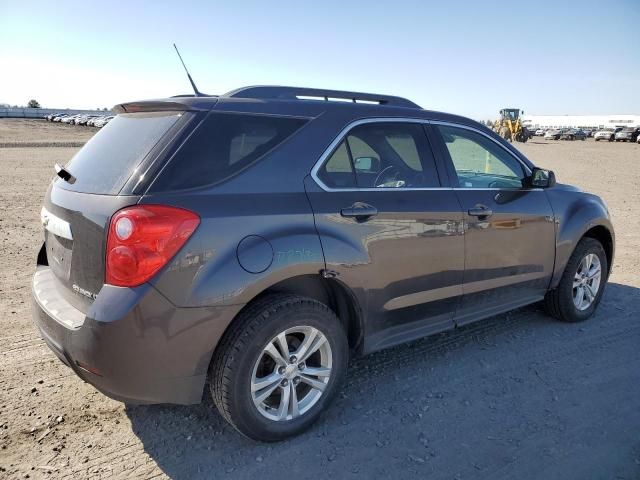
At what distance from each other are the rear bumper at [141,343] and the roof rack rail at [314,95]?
131 centimetres

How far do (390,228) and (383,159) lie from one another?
1.69ft

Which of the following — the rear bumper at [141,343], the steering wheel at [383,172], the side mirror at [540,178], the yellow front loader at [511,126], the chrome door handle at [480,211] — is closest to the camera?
the rear bumper at [141,343]

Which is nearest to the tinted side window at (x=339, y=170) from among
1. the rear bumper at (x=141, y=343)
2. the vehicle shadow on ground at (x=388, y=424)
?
the rear bumper at (x=141, y=343)

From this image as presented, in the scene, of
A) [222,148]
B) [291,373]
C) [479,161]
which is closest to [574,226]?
[479,161]

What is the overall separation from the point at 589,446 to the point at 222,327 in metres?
2.14

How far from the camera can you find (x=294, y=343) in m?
2.96

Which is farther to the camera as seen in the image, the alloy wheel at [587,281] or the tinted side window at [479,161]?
the alloy wheel at [587,281]

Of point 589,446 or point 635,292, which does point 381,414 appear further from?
point 635,292

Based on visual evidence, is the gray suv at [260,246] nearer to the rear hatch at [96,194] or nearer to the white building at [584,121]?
the rear hatch at [96,194]

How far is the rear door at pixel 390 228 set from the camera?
116 inches

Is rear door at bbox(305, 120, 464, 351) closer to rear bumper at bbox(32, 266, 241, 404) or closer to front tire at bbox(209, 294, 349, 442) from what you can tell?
front tire at bbox(209, 294, 349, 442)

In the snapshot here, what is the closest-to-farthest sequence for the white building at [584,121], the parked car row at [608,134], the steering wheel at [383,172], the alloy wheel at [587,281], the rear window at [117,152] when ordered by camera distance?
the rear window at [117,152] → the steering wheel at [383,172] → the alloy wheel at [587,281] → the parked car row at [608,134] → the white building at [584,121]

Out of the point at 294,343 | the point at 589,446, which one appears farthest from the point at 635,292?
the point at 294,343

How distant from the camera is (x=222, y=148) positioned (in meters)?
2.68
